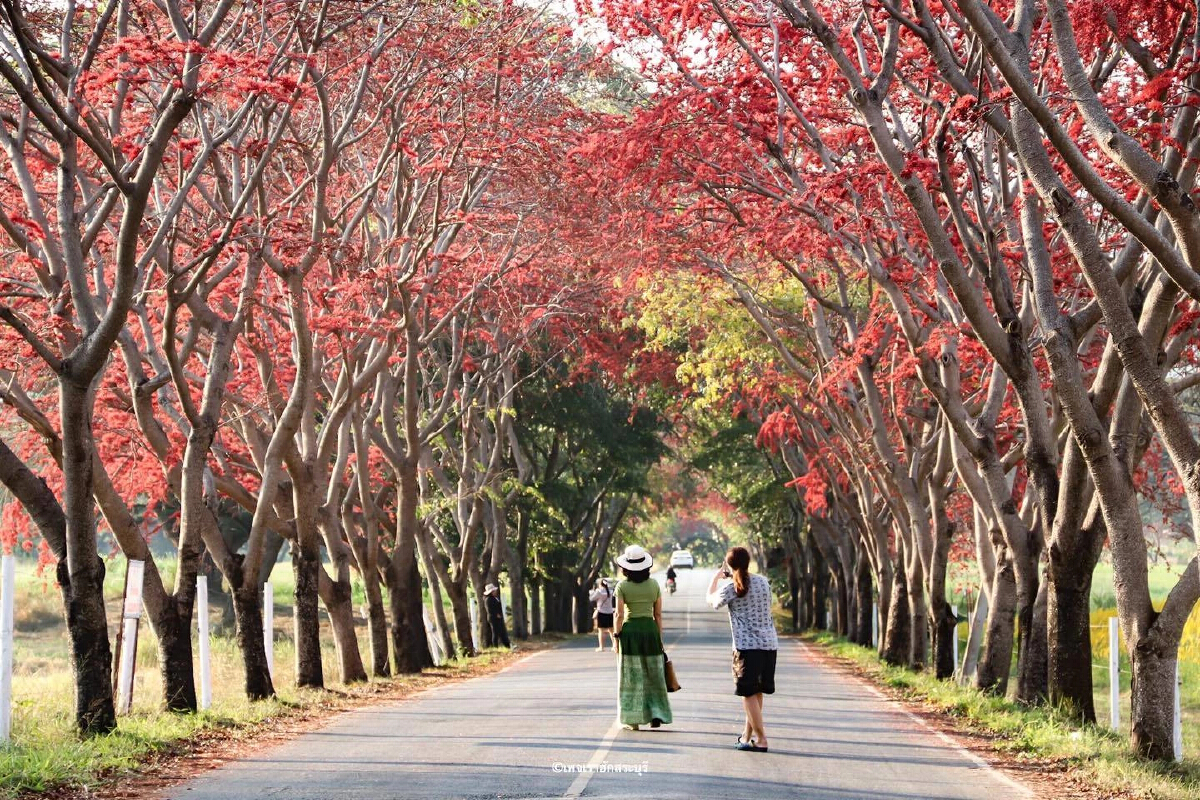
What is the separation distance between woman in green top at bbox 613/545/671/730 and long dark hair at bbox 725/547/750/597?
3.12ft

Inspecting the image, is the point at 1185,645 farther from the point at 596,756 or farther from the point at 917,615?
the point at 596,756

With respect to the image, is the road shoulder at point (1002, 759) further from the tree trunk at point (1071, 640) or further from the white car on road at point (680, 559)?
the white car on road at point (680, 559)

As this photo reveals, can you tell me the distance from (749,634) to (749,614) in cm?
18

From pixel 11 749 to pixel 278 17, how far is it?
8.64 m

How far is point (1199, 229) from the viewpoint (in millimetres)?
10086

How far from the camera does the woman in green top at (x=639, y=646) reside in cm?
1330

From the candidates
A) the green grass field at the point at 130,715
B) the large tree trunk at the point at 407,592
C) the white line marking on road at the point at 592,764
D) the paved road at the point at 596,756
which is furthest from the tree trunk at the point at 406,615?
the white line marking on road at the point at 592,764

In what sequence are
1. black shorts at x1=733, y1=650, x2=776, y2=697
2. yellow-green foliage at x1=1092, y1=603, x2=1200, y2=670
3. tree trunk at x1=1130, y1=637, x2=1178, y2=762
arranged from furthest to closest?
yellow-green foliage at x1=1092, y1=603, x2=1200, y2=670
black shorts at x1=733, y1=650, x2=776, y2=697
tree trunk at x1=1130, y1=637, x2=1178, y2=762

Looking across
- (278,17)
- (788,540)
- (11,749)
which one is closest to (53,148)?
(278,17)

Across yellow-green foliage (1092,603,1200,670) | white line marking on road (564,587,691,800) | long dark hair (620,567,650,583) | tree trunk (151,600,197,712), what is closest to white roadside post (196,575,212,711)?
tree trunk (151,600,197,712)

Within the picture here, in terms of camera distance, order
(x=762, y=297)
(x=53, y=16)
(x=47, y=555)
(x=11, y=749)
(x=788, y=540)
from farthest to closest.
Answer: (x=788, y=540), (x=47, y=555), (x=762, y=297), (x=53, y=16), (x=11, y=749)

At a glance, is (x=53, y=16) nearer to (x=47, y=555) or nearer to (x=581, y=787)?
(x=581, y=787)

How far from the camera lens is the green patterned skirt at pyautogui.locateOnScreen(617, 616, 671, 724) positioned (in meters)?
13.3

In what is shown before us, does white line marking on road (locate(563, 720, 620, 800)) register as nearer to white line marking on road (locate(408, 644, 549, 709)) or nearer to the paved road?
the paved road
